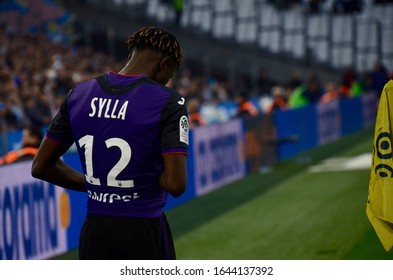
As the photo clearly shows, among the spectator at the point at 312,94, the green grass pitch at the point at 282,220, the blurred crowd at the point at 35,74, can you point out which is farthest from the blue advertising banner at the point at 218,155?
the spectator at the point at 312,94

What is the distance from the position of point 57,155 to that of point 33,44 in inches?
938

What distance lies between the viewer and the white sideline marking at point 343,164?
Result: 18.2m

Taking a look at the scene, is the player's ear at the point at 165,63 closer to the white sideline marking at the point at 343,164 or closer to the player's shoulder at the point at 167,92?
the player's shoulder at the point at 167,92

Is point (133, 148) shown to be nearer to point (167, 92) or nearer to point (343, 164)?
point (167, 92)

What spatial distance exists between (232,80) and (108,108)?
110ft

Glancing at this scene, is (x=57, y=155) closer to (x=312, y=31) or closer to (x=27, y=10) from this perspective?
(x=27, y=10)

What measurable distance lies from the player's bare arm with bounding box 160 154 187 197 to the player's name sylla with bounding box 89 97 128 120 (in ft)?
0.93

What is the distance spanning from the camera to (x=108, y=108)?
4.17 metres

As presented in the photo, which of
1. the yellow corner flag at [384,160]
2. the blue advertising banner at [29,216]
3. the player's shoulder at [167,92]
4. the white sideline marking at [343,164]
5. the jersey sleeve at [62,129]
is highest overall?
the player's shoulder at [167,92]

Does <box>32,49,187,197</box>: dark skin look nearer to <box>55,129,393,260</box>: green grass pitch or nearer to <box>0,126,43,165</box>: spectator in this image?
<box>55,129,393,260</box>: green grass pitch

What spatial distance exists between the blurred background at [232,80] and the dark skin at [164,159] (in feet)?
15.2

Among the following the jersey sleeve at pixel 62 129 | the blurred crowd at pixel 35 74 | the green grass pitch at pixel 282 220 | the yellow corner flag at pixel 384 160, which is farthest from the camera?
the blurred crowd at pixel 35 74

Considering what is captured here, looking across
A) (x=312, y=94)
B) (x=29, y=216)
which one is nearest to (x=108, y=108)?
(x=29, y=216)
